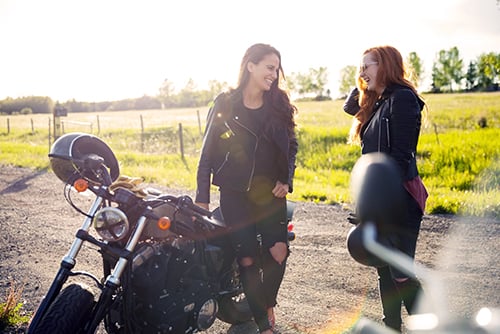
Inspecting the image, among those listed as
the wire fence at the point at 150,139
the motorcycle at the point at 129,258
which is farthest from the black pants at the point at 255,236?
the wire fence at the point at 150,139

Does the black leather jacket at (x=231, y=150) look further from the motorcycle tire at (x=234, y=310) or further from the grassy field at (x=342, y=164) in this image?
the motorcycle tire at (x=234, y=310)

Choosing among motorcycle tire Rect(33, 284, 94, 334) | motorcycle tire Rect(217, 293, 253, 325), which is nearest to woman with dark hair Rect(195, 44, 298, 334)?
motorcycle tire Rect(217, 293, 253, 325)

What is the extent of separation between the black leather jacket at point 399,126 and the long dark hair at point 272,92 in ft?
2.63

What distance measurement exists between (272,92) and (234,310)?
172cm

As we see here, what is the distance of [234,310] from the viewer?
4.25 meters

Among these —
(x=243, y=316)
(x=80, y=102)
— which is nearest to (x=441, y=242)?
(x=243, y=316)

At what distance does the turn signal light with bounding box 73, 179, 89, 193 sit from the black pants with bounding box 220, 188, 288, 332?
1.17 metres

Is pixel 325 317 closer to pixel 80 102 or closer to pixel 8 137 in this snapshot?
pixel 8 137

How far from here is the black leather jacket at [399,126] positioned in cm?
337

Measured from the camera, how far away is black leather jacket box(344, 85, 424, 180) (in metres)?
3.37

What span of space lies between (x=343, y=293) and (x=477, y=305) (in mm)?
1164

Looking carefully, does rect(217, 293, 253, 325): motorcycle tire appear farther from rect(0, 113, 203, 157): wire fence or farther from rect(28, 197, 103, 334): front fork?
rect(0, 113, 203, 157): wire fence

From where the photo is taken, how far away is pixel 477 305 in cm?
473

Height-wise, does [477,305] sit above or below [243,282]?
below
